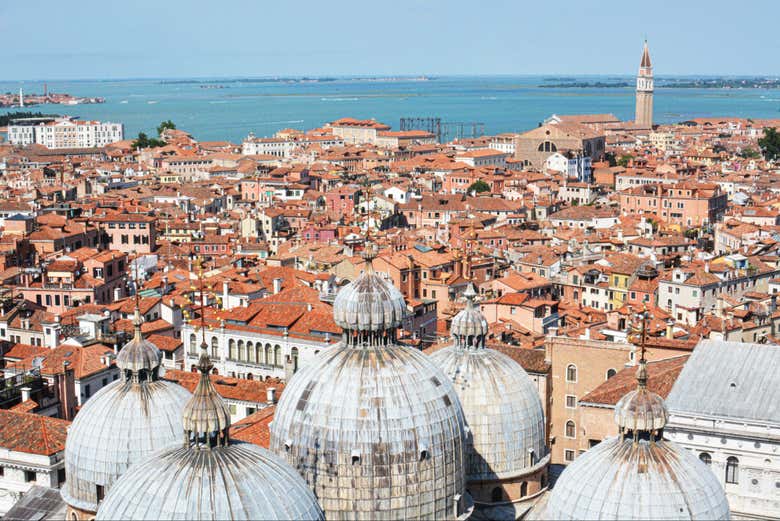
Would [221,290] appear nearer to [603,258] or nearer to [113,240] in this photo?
[603,258]

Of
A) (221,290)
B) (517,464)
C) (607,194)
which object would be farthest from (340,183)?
(517,464)

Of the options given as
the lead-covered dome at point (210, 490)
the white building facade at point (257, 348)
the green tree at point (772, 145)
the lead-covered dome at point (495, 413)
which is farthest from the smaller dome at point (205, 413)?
the green tree at point (772, 145)

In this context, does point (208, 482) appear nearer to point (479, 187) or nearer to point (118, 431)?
point (118, 431)

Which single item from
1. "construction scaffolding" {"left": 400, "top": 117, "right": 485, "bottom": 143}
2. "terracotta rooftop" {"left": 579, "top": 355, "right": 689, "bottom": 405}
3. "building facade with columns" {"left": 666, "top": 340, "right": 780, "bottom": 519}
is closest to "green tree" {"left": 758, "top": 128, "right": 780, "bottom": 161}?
"construction scaffolding" {"left": 400, "top": 117, "right": 485, "bottom": 143}

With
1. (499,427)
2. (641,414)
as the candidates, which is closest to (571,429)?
(499,427)

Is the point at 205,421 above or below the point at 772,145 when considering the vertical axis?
above

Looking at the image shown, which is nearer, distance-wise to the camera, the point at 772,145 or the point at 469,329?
the point at 469,329

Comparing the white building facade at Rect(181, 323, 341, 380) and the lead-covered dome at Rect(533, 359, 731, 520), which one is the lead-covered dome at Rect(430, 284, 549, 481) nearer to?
the lead-covered dome at Rect(533, 359, 731, 520)
